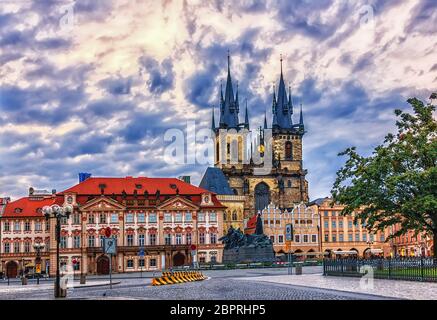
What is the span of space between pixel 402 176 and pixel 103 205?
5332cm

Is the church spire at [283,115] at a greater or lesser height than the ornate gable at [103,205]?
greater

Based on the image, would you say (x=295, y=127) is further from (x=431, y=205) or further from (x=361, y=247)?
(x=431, y=205)

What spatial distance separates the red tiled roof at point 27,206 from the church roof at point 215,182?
123 ft

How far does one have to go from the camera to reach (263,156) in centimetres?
14212

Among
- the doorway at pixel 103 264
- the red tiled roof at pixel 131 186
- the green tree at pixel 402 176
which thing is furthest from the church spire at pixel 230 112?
the green tree at pixel 402 176

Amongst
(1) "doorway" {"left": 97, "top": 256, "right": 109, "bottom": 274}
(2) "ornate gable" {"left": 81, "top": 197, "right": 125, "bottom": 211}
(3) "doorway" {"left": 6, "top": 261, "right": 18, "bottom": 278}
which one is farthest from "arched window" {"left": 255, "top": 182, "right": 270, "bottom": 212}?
(3) "doorway" {"left": 6, "top": 261, "right": 18, "bottom": 278}

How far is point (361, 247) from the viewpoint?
114875mm

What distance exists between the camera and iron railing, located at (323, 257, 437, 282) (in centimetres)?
3269

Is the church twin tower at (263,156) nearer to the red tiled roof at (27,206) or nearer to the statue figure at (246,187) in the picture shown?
the statue figure at (246,187)

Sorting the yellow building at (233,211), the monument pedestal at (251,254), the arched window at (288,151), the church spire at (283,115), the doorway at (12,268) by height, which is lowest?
the doorway at (12,268)

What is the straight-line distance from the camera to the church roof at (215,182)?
399 ft

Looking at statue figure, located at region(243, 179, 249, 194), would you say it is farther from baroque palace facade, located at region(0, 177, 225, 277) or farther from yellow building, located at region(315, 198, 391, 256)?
baroque palace facade, located at region(0, 177, 225, 277)
